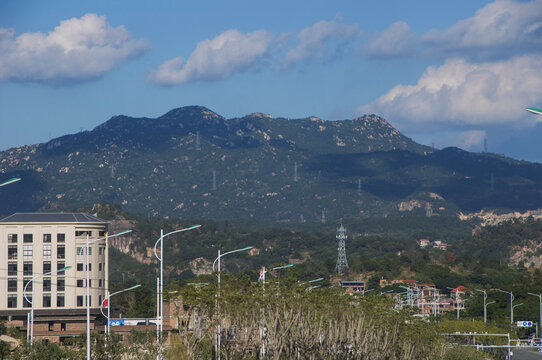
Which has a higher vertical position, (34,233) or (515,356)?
(34,233)

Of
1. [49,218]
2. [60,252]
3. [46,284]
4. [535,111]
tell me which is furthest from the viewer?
[49,218]

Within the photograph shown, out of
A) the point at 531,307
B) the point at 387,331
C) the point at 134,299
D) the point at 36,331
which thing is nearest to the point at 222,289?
the point at 387,331

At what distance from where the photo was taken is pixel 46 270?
131 m

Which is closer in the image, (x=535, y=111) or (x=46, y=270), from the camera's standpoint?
(x=535, y=111)

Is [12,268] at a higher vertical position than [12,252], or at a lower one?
lower

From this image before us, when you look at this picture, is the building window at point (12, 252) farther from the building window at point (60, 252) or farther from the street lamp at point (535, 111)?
the street lamp at point (535, 111)

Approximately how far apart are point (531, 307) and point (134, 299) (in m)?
71.2

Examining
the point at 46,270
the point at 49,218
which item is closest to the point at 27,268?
the point at 46,270

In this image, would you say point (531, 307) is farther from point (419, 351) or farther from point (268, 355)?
point (268, 355)

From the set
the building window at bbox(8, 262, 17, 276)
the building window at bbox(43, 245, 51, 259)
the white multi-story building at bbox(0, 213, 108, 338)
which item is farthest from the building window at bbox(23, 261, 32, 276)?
the building window at bbox(43, 245, 51, 259)

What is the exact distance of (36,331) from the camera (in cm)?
12556

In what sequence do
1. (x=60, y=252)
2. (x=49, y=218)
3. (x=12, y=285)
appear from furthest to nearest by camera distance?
1. (x=49, y=218)
2. (x=60, y=252)
3. (x=12, y=285)

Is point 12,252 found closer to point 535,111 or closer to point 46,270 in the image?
point 46,270

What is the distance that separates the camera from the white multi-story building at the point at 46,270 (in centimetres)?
12900
